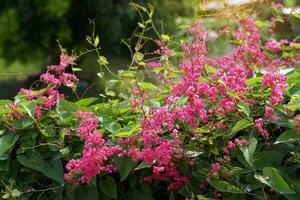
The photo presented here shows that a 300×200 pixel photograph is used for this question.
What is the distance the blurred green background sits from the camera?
766cm

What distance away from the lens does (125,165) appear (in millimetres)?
1572

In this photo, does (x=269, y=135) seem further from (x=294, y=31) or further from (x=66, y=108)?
(x=294, y=31)

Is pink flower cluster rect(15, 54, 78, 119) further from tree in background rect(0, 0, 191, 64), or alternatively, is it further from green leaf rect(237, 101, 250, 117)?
tree in background rect(0, 0, 191, 64)

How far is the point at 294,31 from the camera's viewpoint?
10.5ft

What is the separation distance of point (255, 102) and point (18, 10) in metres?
6.88

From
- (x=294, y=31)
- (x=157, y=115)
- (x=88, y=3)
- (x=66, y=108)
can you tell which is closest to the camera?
(x=157, y=115)

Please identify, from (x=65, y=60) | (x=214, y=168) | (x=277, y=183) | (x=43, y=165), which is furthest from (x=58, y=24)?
(x=277, y=183)

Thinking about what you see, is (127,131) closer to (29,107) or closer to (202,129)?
(202,129)

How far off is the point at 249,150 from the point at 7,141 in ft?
2.15

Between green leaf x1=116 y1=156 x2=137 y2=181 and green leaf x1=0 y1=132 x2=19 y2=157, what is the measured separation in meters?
0.31

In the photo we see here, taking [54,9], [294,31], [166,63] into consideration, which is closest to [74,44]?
[54,9]

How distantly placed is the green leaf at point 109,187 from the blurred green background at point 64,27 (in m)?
5.68

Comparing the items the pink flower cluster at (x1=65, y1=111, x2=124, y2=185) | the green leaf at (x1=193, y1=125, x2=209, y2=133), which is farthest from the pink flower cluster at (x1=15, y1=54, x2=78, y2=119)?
the green leaf at (x1=193, y1=125, x2=209, y2=133)

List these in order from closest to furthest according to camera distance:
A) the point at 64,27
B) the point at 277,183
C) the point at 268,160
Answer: the point at 277,183
the point at 268,160
the point at 64,27
